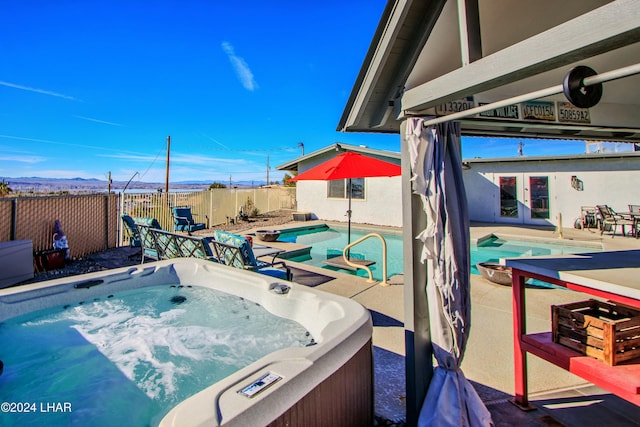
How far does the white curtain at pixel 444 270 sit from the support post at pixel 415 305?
79 mm

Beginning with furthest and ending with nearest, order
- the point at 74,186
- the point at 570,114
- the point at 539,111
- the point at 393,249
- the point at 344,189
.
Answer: the point at 74,186
the point at 344,189
the point at 393,249
the point at 570,114
the point at 539,111

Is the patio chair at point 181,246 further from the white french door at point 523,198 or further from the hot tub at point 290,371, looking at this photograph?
the white french door at point 523,198

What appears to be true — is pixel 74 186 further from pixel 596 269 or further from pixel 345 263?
pixel 596 269

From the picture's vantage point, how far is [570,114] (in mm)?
2736

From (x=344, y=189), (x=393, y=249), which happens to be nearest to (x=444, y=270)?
(x=393, y=249)

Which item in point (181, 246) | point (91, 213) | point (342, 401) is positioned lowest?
point (342, 401)

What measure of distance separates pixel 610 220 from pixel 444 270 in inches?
478

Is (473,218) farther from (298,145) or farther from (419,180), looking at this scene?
(298,145)

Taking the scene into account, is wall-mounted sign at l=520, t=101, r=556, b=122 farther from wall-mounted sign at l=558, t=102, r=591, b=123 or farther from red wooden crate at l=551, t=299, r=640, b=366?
red wooden crate at l=551, t=299, r=640, b=366

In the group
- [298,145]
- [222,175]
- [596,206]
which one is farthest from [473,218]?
[222,175]

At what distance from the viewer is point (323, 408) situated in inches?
68.9

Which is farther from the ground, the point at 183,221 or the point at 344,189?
the point at 344,189

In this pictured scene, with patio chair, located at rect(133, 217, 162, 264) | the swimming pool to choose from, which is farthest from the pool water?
the swimming pool

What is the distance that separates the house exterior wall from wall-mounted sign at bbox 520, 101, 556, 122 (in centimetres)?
955
